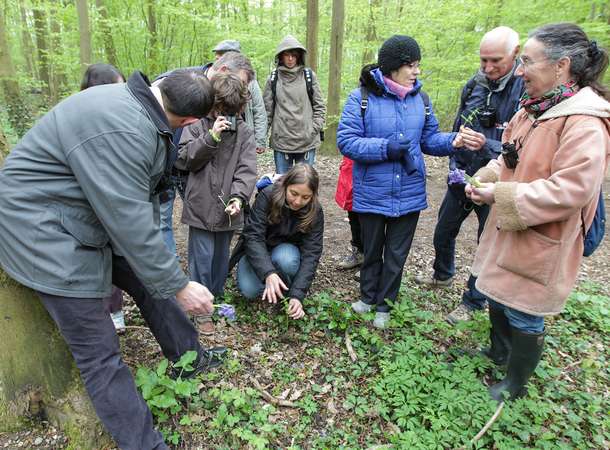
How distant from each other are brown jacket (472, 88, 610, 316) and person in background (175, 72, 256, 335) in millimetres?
1870

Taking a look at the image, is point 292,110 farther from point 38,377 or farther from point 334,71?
point 334,71

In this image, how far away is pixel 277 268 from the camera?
134 inches

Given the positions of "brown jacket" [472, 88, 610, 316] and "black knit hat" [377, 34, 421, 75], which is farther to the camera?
"black knit hat" [377, 34, 421, 75]

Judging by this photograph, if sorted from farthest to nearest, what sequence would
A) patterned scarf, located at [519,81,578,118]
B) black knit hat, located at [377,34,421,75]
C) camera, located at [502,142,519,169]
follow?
1. black knit hat, located at [377,34,421,75]
2. camera, located at [502,142,519,169]
3. patterned scarf, located at [519,81,578,118]

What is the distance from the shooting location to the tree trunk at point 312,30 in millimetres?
8352

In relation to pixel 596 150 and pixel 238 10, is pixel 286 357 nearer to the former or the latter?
pixel 596 150

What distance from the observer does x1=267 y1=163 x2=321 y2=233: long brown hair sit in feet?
10.4

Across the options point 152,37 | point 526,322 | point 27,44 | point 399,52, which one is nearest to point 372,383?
point 526,322

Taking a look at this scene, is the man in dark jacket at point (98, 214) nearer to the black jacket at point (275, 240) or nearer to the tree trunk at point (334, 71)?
the black jacket at point (275, 240)

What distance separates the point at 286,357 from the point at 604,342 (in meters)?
2.75

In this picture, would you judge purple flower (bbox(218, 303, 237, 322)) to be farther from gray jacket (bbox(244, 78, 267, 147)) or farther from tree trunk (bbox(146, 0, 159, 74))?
tree trunk (bbox(146, 0, 159, 74))

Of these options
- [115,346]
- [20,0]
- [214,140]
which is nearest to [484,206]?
[214,140]

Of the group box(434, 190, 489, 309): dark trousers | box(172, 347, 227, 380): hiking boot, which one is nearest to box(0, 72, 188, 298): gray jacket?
box(172, 347, 227, 380): hiking boot

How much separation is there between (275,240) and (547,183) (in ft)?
7.20
